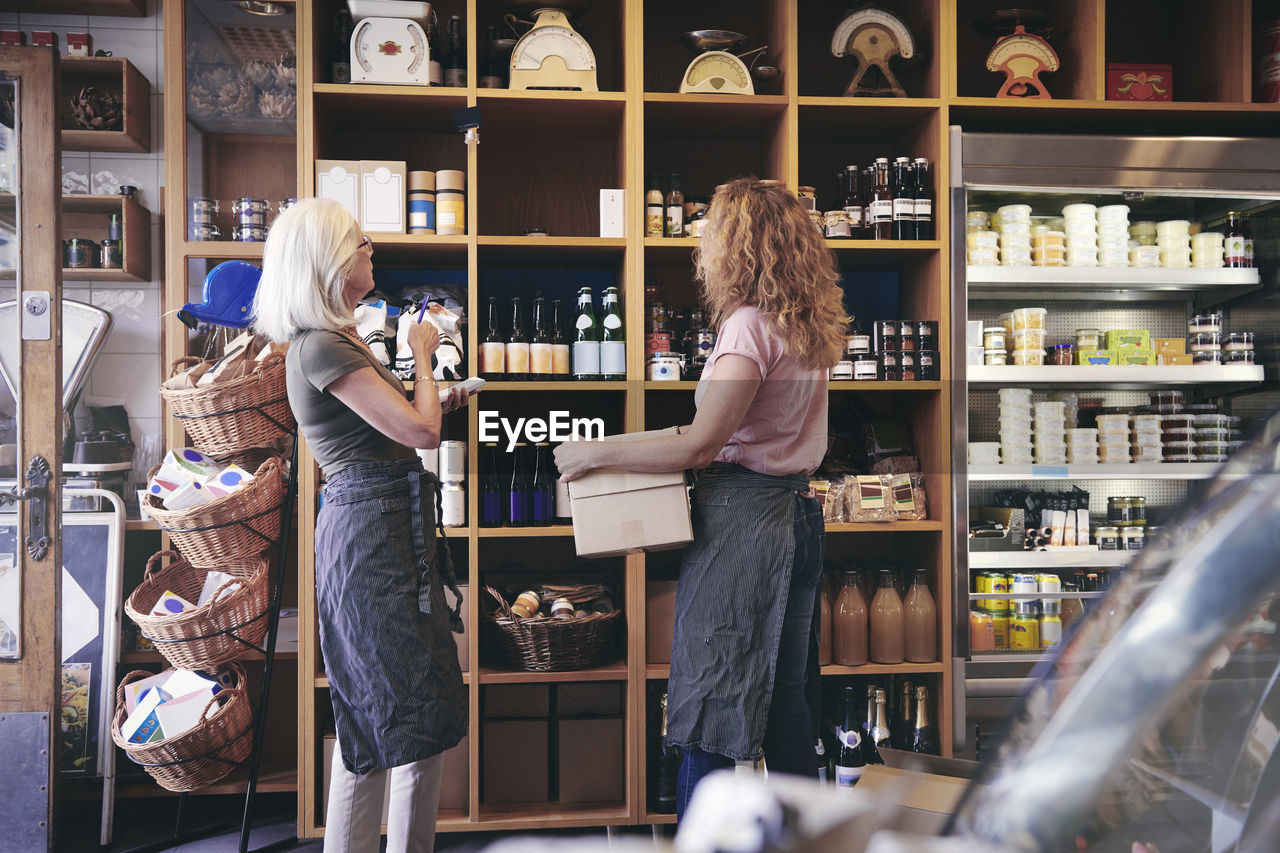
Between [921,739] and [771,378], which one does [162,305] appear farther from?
[921,739]

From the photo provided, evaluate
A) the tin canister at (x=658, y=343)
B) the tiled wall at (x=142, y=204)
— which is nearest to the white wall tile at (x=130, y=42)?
the tiled wall at (x=142, y=204)

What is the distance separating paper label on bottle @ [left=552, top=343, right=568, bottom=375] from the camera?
2.83 m

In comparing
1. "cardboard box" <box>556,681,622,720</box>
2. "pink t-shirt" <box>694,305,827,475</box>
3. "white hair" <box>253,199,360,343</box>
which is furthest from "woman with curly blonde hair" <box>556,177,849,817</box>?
"cardboard box" <box>556,681,622,720</box>

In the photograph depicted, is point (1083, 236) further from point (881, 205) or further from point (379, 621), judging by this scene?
point (379, 621)

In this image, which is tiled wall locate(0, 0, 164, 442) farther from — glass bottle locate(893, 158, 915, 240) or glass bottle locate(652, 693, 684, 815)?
glass bottle locate(893, 158, 915, 240)

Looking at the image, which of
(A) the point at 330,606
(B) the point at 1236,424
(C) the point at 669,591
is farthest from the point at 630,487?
(B) the point at 1236,424

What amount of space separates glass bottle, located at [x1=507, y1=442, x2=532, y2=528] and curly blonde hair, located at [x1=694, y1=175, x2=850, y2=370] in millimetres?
1118

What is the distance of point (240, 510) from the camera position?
2504 millimetres

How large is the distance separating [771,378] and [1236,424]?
6.54 ft

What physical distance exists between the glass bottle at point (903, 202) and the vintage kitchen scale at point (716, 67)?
54 centimetres

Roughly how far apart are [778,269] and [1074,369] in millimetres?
1355

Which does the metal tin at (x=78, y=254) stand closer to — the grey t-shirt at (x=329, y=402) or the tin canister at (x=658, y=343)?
the grey t-shirt at (x=329, y=402)

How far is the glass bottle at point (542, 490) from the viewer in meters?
2.83

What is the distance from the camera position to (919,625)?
2.86m
